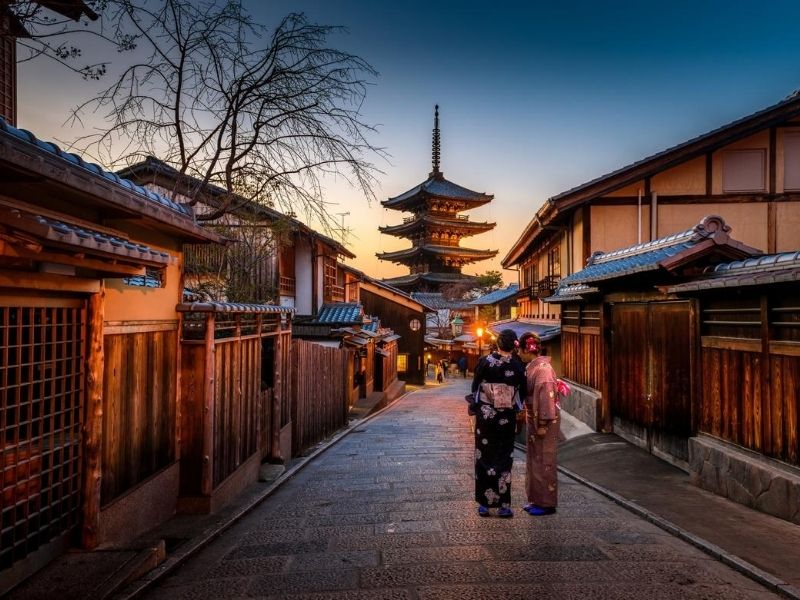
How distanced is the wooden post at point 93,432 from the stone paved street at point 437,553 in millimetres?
854

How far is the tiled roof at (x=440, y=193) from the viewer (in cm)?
4531

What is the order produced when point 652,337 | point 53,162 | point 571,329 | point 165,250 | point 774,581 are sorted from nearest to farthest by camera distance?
point 53,162
point 774,581
point 165,250
point 652,337
point 571,329

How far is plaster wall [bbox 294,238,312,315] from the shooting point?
2027 cm

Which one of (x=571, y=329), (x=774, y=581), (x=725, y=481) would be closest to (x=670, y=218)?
(x=571, y=329)

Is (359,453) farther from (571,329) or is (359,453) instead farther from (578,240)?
(578,240)

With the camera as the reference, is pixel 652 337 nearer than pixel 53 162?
No

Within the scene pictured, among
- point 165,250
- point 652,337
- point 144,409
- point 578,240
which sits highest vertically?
point 578,240

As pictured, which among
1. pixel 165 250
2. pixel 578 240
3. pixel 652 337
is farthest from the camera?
pixel 578 240

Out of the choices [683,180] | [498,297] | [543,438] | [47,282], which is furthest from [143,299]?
[498,297]

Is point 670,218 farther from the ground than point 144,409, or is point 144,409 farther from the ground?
point 670,218

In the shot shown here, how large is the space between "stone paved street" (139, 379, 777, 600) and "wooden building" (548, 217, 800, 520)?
1.72m

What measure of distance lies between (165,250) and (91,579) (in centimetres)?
341

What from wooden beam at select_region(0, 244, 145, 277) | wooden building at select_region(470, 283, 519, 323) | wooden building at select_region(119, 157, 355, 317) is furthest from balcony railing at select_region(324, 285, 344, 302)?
wooden beam at select_region(0, 244, 145, 277)

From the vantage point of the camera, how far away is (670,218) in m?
13.8
